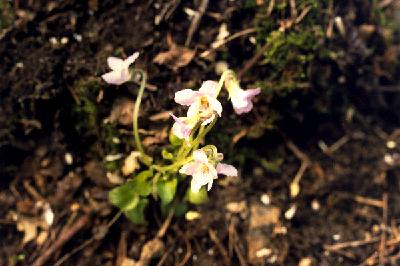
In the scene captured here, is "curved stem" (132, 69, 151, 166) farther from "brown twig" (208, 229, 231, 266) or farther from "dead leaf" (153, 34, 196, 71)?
"brown twig" (208, 229, 231, 266)

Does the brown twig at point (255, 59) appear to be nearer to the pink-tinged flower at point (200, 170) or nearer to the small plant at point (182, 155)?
the small plant at point (182, 155)

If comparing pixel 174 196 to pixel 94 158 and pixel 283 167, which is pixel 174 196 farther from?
pixel 283 167

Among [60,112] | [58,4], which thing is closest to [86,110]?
[60,112]

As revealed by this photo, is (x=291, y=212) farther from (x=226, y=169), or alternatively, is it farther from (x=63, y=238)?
(x=63, y=238)

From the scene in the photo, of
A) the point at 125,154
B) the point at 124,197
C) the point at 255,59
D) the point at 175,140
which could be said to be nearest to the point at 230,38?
the point at 255,59

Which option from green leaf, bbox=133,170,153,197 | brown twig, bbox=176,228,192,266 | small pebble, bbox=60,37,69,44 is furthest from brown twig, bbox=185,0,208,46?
brown twig, bbox=176,228,192,266
